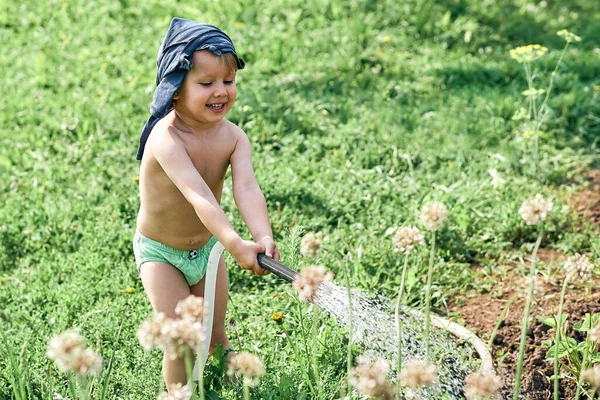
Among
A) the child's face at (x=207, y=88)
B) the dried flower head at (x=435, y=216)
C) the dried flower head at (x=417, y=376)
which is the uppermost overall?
the child's face at (x=207, y=88)

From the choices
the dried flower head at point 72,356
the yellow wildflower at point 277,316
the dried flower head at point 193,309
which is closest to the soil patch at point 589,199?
the yellow wildflower at point 277,316

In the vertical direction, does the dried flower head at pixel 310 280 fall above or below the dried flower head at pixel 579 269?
above

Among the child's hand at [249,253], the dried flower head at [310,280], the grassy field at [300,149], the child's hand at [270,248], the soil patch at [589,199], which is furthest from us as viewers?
the soil patch at [589,199]

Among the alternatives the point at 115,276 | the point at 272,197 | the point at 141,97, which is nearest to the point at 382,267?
the point at 272,197

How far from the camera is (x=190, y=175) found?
2.80m

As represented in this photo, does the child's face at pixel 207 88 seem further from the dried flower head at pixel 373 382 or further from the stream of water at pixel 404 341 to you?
the dried flower head at pixel 373 382

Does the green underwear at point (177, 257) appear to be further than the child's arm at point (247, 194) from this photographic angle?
Yes

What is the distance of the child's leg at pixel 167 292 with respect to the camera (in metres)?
2.97

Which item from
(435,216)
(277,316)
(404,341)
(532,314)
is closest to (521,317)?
(532,314)

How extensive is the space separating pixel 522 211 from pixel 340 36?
4532 mm

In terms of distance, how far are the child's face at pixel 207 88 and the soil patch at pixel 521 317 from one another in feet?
4.16

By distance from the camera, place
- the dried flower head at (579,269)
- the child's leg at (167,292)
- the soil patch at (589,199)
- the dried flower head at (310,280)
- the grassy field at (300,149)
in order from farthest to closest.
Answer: the soil patch at (589,199) → the grassy field at (300,149) → the child's leg at (167,292) → the dried flower head at (579,269) → the dried flower head at (310,280)

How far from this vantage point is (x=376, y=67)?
241 inches

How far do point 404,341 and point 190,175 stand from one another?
43.5 inches
